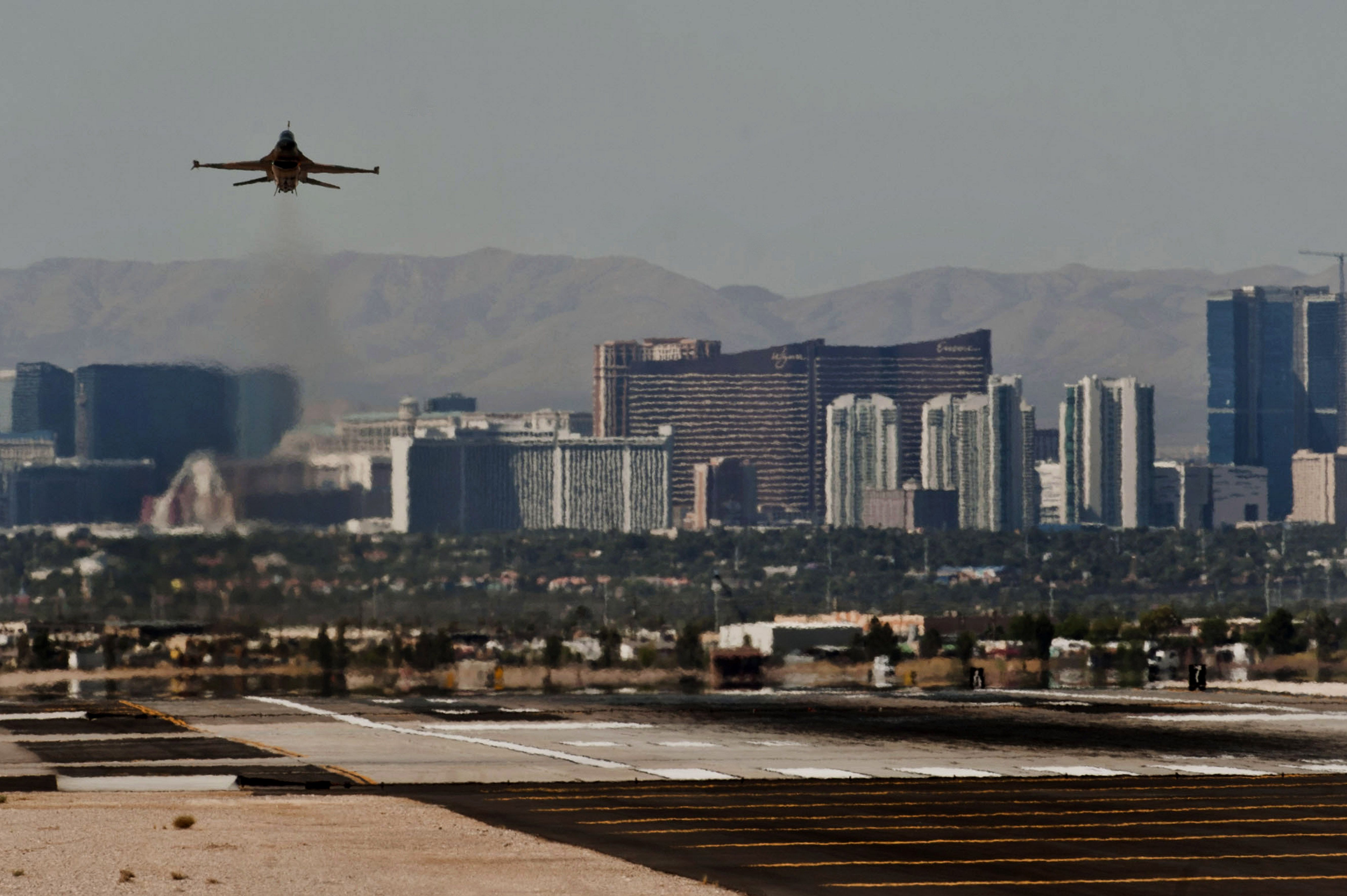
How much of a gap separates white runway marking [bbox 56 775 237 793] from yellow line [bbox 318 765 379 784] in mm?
3819

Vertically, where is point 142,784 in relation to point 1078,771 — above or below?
above

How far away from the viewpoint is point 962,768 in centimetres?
7169

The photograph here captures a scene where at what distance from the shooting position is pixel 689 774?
6869 centimetres

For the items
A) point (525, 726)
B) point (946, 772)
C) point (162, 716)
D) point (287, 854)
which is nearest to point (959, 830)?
point (287, 854)

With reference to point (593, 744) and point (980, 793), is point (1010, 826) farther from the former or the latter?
point (593, 744)

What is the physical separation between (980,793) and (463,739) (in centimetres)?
2976

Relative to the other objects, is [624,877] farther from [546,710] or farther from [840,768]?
[546,710]

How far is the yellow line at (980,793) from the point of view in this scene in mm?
59031

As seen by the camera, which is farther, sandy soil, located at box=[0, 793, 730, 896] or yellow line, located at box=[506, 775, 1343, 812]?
yellow line, located at box=[506, 775, 1343, 812]

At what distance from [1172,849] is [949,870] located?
6.57 meters

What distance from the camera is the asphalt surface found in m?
44.3

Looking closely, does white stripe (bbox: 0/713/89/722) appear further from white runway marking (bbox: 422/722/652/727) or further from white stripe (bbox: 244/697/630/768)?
white runway marking (bbox: 422/722/652/727)

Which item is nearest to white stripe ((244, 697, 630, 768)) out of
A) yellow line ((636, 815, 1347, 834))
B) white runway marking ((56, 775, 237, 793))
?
white runway marking ((56, 775, 237, 793))

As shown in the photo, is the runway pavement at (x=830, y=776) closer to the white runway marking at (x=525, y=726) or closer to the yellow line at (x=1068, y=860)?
the yellow line at (x=1068, y=860)
